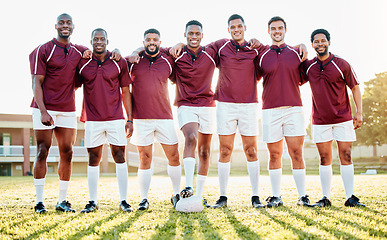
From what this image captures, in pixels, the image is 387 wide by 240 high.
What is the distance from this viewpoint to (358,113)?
567 centimetres

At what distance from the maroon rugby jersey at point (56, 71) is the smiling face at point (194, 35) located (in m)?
1.72

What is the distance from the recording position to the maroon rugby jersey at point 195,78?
18.0 feet

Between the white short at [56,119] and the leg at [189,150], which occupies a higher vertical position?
the white short at [56,119]

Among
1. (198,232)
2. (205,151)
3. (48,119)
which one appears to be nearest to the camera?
(198,232)

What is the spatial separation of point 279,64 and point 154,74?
187cm

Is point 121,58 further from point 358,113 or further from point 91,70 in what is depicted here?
point 358,113

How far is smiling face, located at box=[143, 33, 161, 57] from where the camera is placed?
5555mm

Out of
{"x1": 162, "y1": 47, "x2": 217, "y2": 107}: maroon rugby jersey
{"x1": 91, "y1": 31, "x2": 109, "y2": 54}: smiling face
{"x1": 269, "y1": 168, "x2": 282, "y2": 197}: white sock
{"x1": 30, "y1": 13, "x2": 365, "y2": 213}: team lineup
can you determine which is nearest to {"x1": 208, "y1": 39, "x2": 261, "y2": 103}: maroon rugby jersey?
{"x1": 30, "y1": 13, "x2": 365, "y2": 213}: team lineup

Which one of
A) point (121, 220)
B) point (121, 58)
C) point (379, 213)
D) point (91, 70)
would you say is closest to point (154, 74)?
point (121, 58)

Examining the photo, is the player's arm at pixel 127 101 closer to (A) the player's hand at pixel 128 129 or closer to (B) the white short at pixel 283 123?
(A) the player's hand at pixel 128 129

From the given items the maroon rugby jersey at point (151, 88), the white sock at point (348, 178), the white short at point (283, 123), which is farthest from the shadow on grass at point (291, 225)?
the maroon rugby jersey at point (151, 88)

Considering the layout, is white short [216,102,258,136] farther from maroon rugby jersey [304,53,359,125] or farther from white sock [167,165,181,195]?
maroon rugby jersey [304,53,359,125]

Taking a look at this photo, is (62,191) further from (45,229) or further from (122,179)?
(45,229)

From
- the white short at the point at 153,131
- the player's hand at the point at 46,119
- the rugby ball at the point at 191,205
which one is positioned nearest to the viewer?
the rugby ball at the point at 191,205
